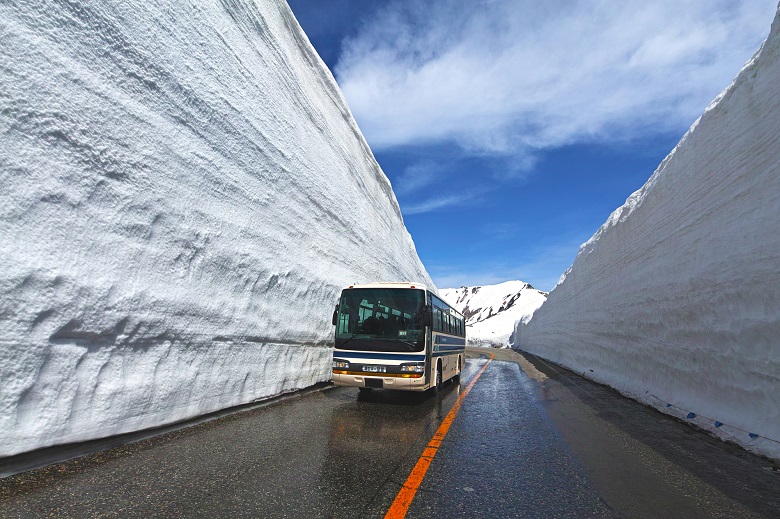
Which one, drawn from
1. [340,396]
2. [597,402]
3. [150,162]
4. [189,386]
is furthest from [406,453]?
[597,402]

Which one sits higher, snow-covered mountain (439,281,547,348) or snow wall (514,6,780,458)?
snow-covered mountain (439,281,547,348)

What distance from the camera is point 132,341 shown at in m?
5.13

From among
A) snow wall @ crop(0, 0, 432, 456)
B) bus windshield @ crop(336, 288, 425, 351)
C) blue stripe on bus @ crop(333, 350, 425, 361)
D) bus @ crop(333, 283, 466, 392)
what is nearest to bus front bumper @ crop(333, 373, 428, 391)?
bus @ crop(333, 283, 466, 392)

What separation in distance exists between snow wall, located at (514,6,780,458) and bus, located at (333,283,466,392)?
4.45 meters

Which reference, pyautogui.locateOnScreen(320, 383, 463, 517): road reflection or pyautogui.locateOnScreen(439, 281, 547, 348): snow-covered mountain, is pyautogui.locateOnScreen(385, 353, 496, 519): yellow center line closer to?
pyautogui.locateOnScreen(320, 383, 463, 517): road reflection

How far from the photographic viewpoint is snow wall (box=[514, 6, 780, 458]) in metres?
5.82

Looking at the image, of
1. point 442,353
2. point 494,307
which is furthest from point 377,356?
point 494,307

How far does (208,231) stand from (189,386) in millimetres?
2442

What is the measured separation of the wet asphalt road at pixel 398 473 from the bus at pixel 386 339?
1.11m

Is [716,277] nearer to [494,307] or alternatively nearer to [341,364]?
[341,364]

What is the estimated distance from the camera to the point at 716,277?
23.9 feet

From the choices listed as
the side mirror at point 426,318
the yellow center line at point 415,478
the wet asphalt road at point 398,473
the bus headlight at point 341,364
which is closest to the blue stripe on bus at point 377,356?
the bus headlight at point 341,364

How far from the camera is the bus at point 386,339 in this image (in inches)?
301

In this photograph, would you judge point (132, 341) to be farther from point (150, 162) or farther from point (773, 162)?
point (773, 162)
